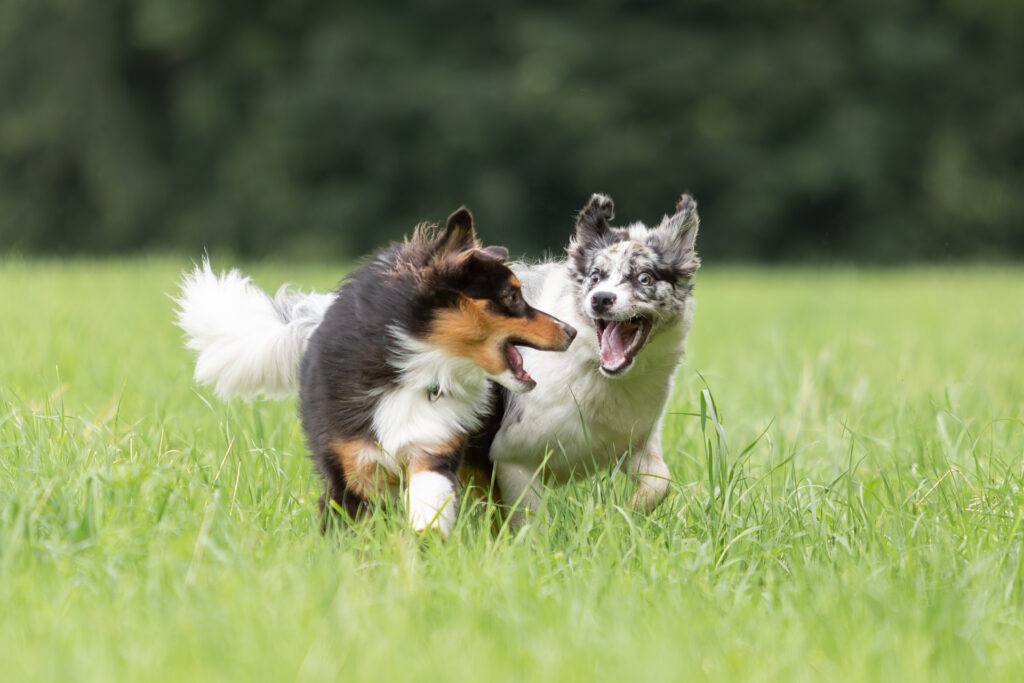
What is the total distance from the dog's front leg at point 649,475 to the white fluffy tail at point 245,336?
121 cm

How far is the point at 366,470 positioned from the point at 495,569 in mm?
670

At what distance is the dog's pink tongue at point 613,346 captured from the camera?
404 centimetres

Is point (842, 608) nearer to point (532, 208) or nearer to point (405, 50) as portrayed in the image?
point (532, 208)

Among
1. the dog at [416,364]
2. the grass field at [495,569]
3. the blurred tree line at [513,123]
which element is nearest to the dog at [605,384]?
the grass field at [495,569]

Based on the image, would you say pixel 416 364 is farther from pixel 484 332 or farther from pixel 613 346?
pixel 613 346

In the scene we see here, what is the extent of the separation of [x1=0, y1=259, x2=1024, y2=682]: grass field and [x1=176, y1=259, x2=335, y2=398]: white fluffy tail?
190 millimetres

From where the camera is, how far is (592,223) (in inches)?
176

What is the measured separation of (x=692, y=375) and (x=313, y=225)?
15197 millimetres

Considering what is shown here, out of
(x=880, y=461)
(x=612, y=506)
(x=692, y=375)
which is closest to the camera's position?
(x=612, y=506)

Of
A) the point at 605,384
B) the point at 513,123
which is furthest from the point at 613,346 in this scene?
the point at 513,123

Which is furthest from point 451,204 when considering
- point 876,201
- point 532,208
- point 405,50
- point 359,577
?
point 359,577

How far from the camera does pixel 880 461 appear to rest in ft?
16.0

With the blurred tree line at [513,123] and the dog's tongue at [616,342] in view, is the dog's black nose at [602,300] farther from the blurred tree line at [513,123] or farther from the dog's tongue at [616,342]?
the blurred tree line at [513,123]

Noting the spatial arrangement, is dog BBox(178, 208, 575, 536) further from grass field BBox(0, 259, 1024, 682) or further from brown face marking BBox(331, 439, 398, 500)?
grass field BBox(0, 259, 1024, 682)
